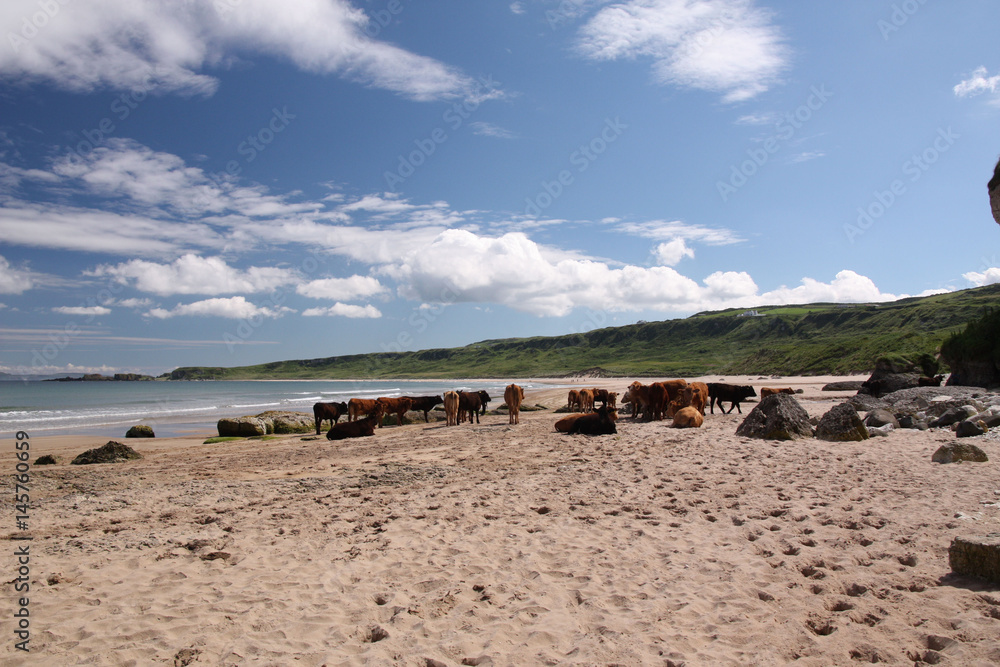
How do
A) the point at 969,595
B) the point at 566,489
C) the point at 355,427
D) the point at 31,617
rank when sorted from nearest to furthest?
the point at 969,595
the point at 31,617
the point at 566,489
the point at 355,427

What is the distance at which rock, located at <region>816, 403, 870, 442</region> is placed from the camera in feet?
42.3

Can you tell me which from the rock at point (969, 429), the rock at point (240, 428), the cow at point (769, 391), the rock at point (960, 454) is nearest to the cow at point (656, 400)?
the cow at point (769, 391)

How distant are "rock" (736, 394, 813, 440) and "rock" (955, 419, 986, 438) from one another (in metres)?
3.10

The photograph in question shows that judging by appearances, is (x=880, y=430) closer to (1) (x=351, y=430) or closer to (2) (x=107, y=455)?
(1) (x=351, y=430)

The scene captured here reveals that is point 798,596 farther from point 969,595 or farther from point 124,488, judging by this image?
point 124,488

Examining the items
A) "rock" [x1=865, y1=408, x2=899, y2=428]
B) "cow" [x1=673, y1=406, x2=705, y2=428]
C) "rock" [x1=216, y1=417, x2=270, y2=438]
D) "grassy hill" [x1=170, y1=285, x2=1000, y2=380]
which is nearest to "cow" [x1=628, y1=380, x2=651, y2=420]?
"cow" [x1=673, y1=406, x2=705, y2=428]

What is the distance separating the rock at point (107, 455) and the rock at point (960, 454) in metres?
19.9

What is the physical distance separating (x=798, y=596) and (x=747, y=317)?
6151 inches

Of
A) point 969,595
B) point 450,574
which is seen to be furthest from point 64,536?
point 969,595

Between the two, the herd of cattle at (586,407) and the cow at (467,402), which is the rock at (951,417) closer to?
the herd of cattle at (586,407)

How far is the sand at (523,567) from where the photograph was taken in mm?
3994

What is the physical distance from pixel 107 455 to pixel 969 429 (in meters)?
22.7

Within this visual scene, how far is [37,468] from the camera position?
520 inches

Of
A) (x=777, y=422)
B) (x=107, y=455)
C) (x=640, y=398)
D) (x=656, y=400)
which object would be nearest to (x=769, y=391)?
(x=777, y=422)
